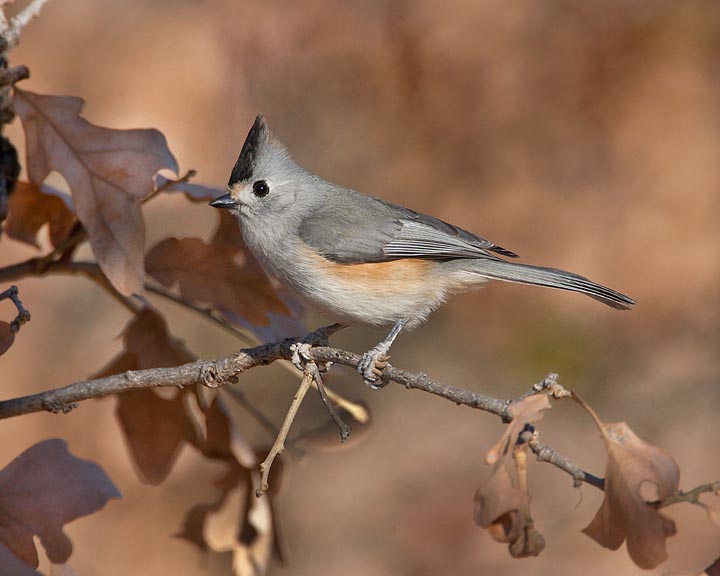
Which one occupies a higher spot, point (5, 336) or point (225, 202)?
point (225, 202)

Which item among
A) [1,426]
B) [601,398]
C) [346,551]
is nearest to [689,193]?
[601,398]

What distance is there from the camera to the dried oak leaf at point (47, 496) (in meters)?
1.24

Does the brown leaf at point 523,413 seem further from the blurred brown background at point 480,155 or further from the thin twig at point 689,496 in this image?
the blurred brown background at point 480,155

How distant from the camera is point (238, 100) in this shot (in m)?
3.39

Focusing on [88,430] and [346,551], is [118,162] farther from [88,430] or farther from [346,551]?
[346,551]

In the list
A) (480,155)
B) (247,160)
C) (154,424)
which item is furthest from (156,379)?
(480,155)

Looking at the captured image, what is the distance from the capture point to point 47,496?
1279 millimetres

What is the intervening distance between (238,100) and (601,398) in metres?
1.71

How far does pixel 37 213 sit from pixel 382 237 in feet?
2.23

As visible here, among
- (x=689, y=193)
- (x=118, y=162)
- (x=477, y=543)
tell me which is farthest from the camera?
(x=689, y=193)

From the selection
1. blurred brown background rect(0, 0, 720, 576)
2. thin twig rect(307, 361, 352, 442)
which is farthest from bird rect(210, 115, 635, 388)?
blurred brown background rect(0, 0, 720, 576)

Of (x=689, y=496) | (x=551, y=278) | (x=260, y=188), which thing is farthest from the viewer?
(x=260, y=188)

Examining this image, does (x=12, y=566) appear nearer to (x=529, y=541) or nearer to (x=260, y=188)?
(x=529, y=541)

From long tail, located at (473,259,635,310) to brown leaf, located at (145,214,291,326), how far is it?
1.65 feet
